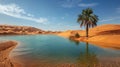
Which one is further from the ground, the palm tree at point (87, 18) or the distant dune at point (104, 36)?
the palm tree at point (87, 18)

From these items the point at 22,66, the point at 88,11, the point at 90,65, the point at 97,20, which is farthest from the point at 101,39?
the point at 22,66

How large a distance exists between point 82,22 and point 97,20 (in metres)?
5.21

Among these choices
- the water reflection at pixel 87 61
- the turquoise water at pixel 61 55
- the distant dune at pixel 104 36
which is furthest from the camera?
the distant dune at pixel 104 36

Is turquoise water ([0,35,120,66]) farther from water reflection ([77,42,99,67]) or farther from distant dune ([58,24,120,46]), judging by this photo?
distant dune ([58,24,120,46])

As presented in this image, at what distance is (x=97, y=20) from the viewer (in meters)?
47.4

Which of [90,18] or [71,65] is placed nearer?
[71,65]

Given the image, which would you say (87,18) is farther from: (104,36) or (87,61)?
(87,61)

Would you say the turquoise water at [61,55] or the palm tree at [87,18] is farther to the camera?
the palm tree at [87,18]

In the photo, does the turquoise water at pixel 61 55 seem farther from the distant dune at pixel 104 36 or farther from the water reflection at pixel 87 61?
the distant dune at pixel 104 36

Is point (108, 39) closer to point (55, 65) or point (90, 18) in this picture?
point (90, 18)

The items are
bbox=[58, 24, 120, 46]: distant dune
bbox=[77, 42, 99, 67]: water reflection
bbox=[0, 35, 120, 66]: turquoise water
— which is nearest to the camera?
bbox=[77, 42, 99, 67]: water reflection

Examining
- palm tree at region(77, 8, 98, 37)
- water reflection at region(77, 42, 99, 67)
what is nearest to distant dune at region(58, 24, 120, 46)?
palm tree at region(77, 8, 98, 37)

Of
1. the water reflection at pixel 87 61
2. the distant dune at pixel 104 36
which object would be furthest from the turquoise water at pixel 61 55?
the distant dune at pixel 104 36

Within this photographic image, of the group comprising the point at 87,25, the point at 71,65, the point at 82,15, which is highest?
the point at 82,15
